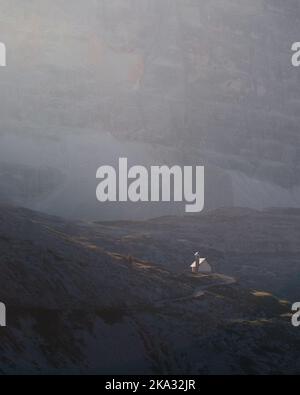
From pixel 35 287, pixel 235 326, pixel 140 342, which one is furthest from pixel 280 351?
pixel 35 287

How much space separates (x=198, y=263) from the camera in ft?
559

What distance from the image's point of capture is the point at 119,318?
13125 centimetres

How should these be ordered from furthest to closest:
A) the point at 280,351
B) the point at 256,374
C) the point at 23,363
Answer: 1. the point at 280,351
2. the point at 256,374
3. the point at 23,363

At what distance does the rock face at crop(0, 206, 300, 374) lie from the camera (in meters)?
120

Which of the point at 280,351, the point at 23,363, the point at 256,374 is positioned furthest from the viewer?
the point at 280,351

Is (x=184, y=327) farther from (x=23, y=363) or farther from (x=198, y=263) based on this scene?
(x=198, y=263)

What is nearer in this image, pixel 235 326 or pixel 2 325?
pixel 2 325

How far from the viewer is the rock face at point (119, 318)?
119562 millimetres

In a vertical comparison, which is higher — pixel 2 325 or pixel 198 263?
pixel 198 263

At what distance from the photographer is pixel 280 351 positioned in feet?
441

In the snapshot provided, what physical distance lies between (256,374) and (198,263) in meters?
45.6

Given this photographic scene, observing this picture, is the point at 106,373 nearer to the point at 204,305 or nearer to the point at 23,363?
the point at 23,363

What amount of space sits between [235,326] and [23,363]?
32272 mm

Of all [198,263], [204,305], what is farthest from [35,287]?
[198,263]
